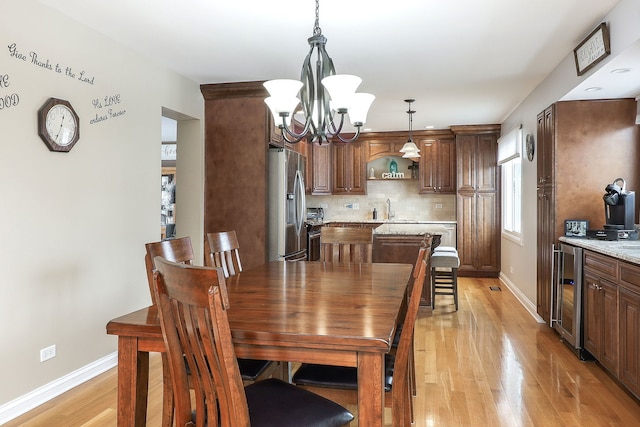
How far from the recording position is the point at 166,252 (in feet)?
7.30

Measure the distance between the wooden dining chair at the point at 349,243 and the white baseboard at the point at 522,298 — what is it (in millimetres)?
2307

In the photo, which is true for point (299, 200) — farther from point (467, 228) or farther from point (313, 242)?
point (467, 228)

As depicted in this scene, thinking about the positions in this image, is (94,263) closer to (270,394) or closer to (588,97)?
(270,394)

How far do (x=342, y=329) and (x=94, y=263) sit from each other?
2423mm

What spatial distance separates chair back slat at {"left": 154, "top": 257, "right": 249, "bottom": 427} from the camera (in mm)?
1220

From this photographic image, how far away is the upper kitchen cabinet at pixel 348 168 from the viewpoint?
7.89 m

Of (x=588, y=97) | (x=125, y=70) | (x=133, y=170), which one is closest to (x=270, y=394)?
(x=133, y=170)

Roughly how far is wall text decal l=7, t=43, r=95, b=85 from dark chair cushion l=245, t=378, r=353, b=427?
7.80 feet

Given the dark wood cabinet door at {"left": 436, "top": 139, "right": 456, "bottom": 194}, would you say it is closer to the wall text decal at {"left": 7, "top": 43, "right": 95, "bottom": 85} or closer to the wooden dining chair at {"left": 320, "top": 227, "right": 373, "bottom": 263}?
the wooden dining chair at {"left": 320, "top": 227, "right": 373, "bottom": 263}

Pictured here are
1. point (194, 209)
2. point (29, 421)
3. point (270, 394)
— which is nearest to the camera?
point (270, 394)

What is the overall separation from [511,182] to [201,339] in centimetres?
617

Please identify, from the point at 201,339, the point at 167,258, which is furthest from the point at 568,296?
the point at 201,339

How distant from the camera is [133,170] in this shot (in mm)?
3633

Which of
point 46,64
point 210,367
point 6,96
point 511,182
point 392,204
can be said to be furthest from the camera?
point 392,204
